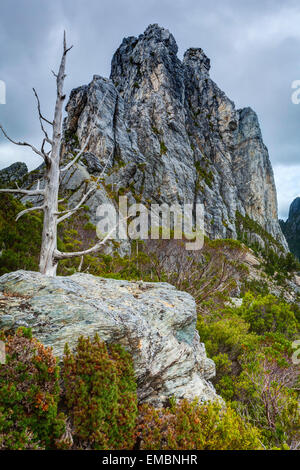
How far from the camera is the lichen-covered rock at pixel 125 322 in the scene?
3.26 metres

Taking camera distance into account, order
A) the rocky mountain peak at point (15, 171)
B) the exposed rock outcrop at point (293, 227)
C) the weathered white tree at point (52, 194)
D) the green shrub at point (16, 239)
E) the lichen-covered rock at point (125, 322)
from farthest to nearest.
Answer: the exposed rock outcrop at point (293, 227) → the rocky mountain peak at point (15, 171) → the green shrub at point (16, 239) → the weathered white tree at point (52, 194) → the lichen-covered rock at point (125, 322)

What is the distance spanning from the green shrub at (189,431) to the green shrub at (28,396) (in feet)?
4.05

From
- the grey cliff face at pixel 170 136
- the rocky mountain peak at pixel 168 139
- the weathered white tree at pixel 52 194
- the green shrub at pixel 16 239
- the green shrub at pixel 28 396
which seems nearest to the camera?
the green shrub at pixel 28 396

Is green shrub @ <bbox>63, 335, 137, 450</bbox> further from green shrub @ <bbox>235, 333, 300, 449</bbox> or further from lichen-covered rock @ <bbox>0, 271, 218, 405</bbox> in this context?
green shrub @ <bbox>235, 333, 300, 449</bbox>

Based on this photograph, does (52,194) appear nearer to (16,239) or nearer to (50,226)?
(50,226)

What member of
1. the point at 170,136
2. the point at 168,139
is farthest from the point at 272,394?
the point at 170,136

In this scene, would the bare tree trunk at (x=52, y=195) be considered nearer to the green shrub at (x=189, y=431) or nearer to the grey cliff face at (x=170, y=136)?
the green shrub at (x=189, y=431)

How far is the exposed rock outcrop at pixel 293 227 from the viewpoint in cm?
13849

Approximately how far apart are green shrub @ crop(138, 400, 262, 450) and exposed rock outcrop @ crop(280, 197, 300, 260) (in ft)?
489

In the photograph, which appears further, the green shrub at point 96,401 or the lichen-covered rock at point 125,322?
the lichen-covered rock at point 125,322

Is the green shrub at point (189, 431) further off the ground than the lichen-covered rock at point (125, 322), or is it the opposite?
the lichen-covered rock at point (125, 322)

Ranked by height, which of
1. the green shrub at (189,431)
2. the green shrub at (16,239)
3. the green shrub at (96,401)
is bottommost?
the green shrub at (189,431)

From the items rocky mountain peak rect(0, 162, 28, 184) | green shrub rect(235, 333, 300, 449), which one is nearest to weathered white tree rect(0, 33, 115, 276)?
green shrub rect(235, 333, 300, 449)

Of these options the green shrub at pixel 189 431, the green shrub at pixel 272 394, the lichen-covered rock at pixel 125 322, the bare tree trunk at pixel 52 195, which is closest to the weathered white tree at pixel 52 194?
the bare tree trunk at pixel 52 195
